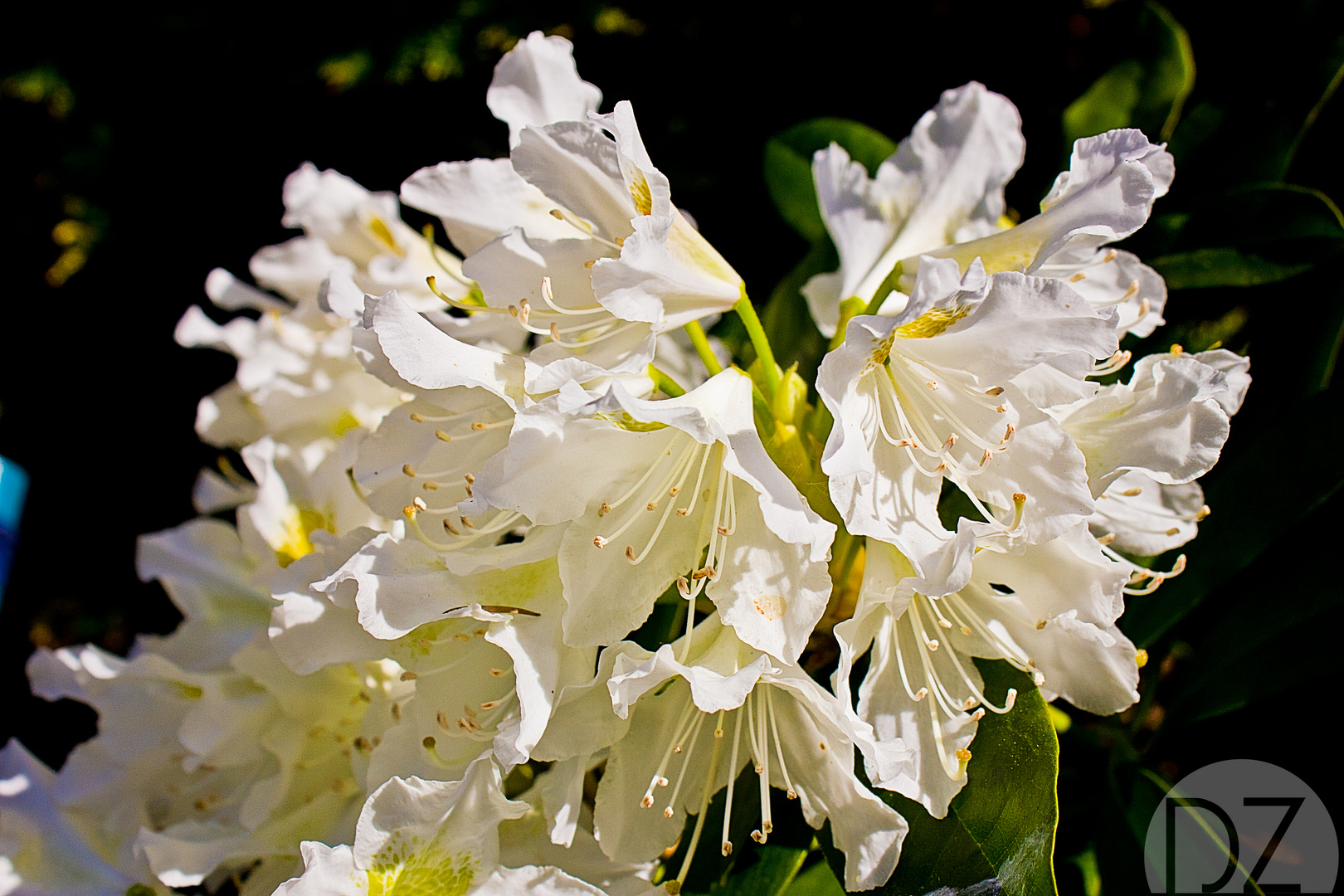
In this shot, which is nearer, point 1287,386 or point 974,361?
point 974,361

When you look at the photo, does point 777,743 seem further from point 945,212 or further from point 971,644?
point 945,212

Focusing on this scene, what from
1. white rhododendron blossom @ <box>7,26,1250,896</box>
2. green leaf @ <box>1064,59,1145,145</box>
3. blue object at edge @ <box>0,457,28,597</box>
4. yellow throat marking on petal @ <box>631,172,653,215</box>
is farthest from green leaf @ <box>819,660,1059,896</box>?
blue object at edge @ <box>0,457,28,597</box>

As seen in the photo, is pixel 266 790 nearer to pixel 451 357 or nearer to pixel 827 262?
pixel 451 357

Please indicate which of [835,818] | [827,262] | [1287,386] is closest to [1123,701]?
[835,818]

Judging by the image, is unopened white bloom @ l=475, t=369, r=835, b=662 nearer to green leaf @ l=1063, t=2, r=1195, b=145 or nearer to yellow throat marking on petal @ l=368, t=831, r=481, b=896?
yellow throat marking on petal @ l=368, t=831, r=481, b=896

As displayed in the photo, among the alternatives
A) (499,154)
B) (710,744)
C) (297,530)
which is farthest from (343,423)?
(499,154)

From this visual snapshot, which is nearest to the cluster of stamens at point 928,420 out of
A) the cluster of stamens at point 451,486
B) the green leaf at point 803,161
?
the cluster of stamens at point 451,486

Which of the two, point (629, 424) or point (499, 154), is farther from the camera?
point (499, 154)
